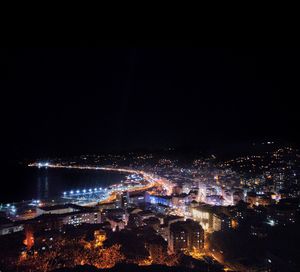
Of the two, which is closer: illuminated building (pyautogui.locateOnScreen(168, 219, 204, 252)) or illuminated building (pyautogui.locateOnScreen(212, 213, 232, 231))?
illuminated building (pyautogui.locateOnScreen(168, 219, 204, 252))

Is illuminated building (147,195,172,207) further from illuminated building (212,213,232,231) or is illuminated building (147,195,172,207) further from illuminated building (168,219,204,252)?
illuminated building (168,219,204,252)

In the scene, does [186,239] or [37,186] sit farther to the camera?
[37,186]

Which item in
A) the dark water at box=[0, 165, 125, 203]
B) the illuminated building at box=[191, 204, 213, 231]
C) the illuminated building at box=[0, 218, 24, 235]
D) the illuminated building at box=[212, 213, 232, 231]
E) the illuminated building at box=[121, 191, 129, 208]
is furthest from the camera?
the dark water at box=[0, 165, 125, 203]

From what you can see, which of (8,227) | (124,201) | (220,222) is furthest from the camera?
(124,201)

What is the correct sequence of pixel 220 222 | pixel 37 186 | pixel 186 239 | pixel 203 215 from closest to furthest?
1. pixel 186 239
2. pixel 220 222
3. pixel 203 215
4. pixel 37 186

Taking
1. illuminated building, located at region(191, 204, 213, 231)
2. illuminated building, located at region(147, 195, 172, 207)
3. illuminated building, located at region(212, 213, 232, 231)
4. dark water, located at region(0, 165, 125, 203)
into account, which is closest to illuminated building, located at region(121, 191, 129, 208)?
illuminated building, located at region(147, 195, 172, 207)

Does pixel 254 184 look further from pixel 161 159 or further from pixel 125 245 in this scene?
pixel 161 159

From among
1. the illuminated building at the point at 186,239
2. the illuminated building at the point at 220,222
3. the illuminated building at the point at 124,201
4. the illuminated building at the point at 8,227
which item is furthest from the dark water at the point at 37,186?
the illuminated building at the point at 186,239

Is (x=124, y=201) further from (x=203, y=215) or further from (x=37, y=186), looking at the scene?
(x=37, y=186)

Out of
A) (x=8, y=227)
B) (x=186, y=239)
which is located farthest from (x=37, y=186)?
(x=186, y=239)

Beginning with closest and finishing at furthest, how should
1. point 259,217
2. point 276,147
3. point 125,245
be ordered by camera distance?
point 125,245, point 259,217, point 276,147

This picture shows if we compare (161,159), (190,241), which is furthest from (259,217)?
(161,159)
